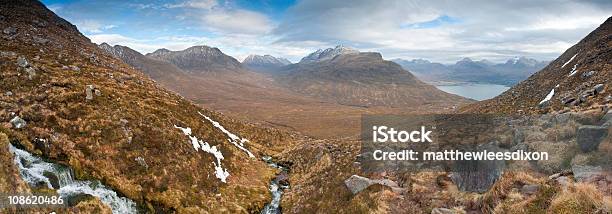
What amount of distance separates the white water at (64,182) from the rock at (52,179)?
0.45 feet

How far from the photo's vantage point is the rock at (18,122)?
30.5 m

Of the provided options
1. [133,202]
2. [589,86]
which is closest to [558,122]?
[589,86]

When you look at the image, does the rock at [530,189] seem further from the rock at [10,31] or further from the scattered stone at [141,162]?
the rock at [10,31]

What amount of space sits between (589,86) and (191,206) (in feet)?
162

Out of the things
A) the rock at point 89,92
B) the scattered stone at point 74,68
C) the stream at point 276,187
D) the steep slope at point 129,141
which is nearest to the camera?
the steep slope at point 129,141

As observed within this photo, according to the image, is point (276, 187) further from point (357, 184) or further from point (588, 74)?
point (588, 74)

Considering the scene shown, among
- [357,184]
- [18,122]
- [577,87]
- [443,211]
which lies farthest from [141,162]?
[577,87]

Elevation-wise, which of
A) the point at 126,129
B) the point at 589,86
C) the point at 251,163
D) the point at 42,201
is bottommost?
the point at 251,163

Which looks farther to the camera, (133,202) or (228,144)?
(228,144)

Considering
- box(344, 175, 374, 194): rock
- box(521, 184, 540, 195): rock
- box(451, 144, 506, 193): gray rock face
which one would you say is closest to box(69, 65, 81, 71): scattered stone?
box(344, 175, 374, 194): rock

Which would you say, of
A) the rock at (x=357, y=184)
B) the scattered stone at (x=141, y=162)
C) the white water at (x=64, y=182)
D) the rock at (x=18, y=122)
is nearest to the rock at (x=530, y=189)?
the rock at (x=357, y=184)

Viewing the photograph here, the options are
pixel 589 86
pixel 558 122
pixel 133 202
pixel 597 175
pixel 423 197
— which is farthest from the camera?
pixel 589 86

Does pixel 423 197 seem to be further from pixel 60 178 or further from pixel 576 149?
pixel 60 178

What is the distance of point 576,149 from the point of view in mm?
21094
